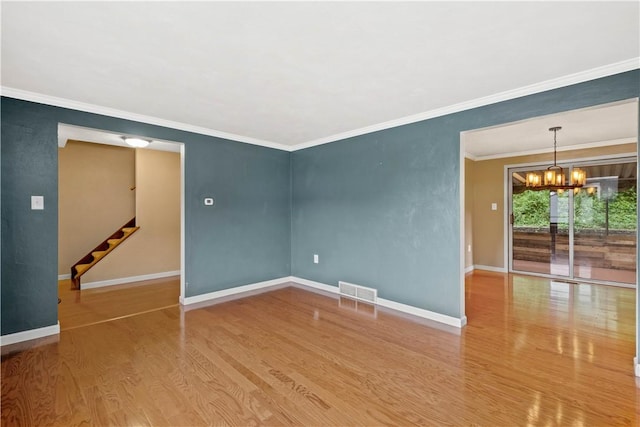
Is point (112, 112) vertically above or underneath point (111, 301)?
above

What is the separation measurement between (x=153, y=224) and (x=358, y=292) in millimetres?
4197

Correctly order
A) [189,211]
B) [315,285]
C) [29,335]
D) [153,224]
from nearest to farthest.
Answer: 1. [29,335]
2. [189,211]
3. [315,285]
4. [153,224]

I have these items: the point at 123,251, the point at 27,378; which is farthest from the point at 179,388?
the point at 123,251

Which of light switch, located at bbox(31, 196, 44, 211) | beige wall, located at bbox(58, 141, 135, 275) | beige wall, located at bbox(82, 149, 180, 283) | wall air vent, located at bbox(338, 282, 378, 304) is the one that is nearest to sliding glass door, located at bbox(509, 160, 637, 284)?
wall air vent, located at bbox(338, 282, 378, 304)

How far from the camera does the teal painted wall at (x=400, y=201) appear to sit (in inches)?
120

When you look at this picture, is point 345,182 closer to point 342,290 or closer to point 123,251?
point 342,290

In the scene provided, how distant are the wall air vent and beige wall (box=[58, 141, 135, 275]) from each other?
183 inches

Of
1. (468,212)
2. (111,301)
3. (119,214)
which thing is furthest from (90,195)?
(468,212)

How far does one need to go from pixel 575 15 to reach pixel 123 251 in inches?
260

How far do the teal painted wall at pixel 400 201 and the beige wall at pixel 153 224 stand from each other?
271 centimetres

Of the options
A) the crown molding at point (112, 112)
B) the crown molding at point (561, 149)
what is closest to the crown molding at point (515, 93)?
the crown molding at point (112, 112)

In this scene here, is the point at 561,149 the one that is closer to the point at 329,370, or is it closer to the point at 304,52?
the point at 304,52

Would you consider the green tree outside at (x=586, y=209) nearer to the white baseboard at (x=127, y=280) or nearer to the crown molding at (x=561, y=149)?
the crown molding at (x=561, y=149)

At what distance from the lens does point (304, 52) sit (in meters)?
2.24
